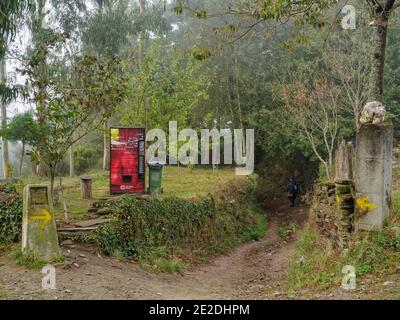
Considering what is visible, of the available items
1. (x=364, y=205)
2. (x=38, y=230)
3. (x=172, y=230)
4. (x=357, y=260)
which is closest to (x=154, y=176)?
(x=172, y=230)

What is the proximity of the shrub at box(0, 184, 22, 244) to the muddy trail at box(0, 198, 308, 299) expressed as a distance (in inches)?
33.0

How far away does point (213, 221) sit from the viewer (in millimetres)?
16094

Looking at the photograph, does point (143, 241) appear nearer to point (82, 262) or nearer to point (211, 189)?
point (82, 262)

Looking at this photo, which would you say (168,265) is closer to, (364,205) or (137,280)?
(137,280)

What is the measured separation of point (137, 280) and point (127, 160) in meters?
5.49

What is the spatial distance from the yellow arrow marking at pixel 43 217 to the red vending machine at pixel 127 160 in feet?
16.2

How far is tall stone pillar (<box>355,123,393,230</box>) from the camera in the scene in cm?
938

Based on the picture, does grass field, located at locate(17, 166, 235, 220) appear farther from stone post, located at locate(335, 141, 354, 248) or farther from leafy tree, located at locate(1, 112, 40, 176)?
stone post, located at locate(335, 141, 354, 248)

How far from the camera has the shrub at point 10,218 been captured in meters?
10.1

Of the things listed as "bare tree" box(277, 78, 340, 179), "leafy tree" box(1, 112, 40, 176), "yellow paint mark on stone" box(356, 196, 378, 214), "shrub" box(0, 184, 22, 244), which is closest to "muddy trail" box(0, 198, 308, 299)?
"shrub" box(0, 184, 22, 244)

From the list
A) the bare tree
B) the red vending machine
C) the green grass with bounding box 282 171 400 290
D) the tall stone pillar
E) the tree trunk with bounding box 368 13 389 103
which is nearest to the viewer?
the green grass with bounding box 282 171 400 290

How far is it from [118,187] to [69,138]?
3431mm
